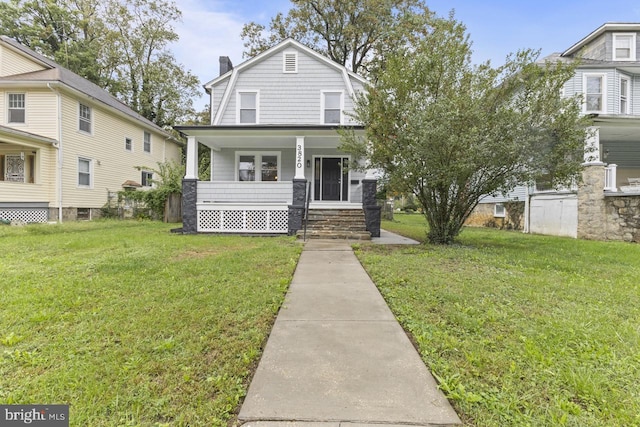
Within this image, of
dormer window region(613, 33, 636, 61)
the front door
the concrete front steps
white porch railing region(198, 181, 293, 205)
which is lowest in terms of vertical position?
the concrete front steps

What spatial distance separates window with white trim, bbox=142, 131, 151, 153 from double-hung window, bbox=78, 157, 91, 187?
458 cm

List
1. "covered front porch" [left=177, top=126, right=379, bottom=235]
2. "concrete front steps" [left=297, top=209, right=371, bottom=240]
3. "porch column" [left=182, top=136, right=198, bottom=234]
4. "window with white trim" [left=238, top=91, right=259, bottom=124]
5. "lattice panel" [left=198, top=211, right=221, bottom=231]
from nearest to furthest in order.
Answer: "concrete front steps" [left=297, top=209, right=371, bottom=240]
"covered front porch" [left=177, top=126, right=379, bottom=235]
"porch column" [left=182, top=136, right=198, bottom=234]
"lattice panel" [left=198, top=211, right=221, bottom=231]
"window with white trim" [left=238, top=91, right=259, bottom=124]

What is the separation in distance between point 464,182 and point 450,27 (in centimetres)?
334

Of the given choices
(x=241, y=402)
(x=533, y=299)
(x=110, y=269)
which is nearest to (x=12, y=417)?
(x=241, y=402)

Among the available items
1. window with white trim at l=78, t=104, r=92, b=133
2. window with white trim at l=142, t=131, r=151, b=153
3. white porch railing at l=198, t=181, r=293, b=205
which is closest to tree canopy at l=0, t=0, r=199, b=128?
window with white trim at l=142, t=131, r=151, b=153

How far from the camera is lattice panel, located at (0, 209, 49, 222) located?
1173 cm

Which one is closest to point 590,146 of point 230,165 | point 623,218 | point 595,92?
point 623,218

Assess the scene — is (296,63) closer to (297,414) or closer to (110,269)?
(110,269)

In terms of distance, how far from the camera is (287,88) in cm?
1280

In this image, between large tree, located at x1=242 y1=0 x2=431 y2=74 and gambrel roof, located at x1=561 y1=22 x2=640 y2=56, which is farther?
large tree, located at x1=242 y1=0 x2=431 y2=74

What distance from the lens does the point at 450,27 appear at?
6664 millimetres

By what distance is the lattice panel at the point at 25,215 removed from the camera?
11.7 meters

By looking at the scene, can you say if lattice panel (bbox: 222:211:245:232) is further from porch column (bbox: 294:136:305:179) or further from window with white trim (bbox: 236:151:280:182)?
window with white trim (bbox: 236:151:280:182)

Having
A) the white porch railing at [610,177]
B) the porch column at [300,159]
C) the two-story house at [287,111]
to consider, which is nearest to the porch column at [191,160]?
the two-story house at [287,111]
